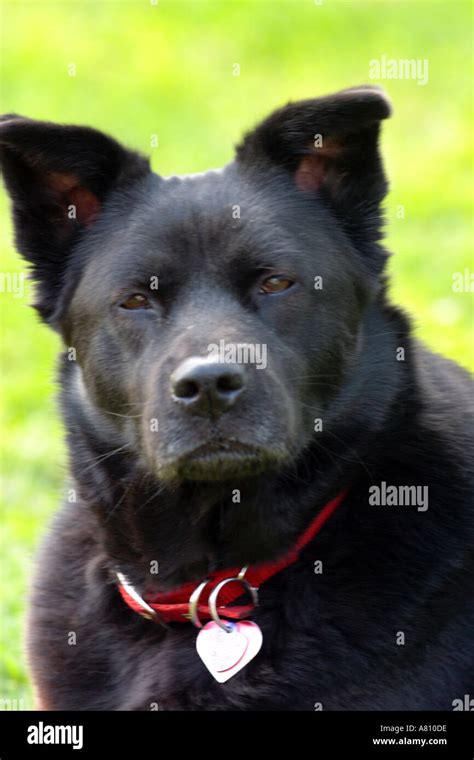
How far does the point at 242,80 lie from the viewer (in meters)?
13.6

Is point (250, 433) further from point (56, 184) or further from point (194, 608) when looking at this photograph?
point (56, 184)

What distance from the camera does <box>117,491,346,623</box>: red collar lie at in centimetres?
405

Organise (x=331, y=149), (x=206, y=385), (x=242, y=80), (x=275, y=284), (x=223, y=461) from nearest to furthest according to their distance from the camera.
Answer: (x=206, y=385)
(x=223, y=461)
(x=275, y=284)
(x=331, y=149)
(x=242, y=80)

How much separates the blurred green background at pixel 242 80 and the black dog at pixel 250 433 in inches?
179

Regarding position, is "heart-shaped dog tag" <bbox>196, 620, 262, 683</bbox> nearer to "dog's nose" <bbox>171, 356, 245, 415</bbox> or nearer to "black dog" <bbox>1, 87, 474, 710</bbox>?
"black dog" <bbox>1, 87, 474, 710</bbox>

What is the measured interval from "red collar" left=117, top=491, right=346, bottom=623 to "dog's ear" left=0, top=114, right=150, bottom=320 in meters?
1.07

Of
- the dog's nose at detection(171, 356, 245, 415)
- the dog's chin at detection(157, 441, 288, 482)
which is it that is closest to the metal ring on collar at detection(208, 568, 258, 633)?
the dog's chin at detection(157, 441, 288, 482)

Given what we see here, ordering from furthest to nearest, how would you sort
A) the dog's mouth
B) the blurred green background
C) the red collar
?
1. the blurred green background
2. the red collar
3. the dog's mouth

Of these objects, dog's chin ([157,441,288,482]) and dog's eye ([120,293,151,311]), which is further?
dog's eye ([120,293,151,311])

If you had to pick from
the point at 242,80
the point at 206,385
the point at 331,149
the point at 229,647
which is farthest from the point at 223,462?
the point at 242,80

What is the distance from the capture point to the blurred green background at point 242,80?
10273 millimetres

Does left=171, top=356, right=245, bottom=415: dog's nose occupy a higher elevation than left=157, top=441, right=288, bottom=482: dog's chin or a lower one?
higher

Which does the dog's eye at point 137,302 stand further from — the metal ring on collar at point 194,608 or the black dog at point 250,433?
the metal ring on collar at point 194,608

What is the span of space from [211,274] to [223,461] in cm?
62
